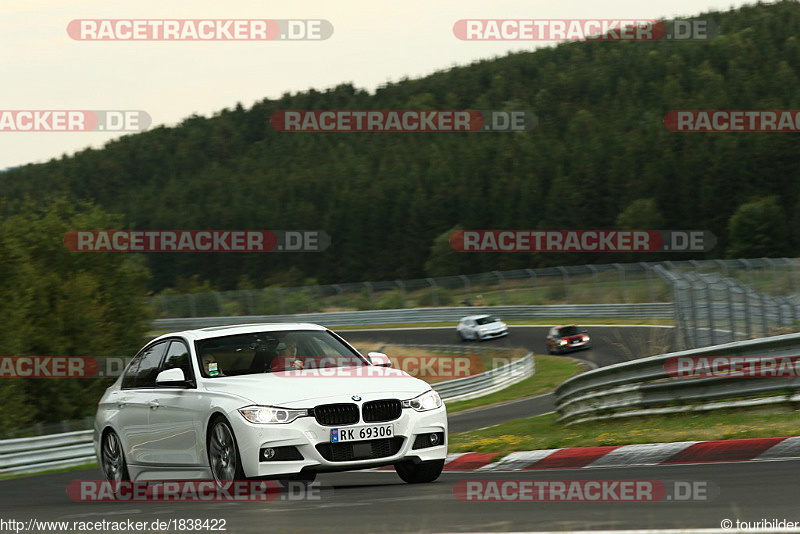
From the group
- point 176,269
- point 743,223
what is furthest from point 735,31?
point 176,269

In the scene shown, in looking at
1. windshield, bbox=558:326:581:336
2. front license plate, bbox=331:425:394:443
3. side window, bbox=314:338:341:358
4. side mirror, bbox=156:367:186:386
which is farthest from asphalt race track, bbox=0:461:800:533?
windshield, bbox=558:326:581:336

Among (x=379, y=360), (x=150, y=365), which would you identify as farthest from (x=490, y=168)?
(x=379, y=360)

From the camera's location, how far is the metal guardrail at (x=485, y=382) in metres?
33.2

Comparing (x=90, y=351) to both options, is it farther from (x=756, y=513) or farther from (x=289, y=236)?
(x=289, y=236)

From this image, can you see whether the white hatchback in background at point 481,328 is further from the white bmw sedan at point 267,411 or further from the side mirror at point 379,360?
the side mirror at point 379,360

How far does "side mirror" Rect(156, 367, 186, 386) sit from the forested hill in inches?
3313

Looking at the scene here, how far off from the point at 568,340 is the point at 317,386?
35.2 m

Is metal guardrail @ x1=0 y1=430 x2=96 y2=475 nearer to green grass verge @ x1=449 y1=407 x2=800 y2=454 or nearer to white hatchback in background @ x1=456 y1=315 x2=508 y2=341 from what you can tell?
green grass verge @ x1=449 y1=407 x2=800 y2=454

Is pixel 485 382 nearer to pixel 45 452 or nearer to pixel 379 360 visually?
pixel 45 452

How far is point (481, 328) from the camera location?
50.0 meters

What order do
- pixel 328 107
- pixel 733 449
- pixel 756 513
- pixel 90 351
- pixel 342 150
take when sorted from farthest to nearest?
pixel 328 107
pixel 342 150
pixel 90 351
pixel 733 449
pixel 756 513

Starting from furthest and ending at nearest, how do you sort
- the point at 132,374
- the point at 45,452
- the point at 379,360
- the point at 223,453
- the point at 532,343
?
the point at 532,343, the point at 45,452, the point at 132,374, the point at 379,360, the point at 223,453

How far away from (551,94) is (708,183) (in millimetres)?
44175

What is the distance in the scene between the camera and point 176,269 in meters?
129
